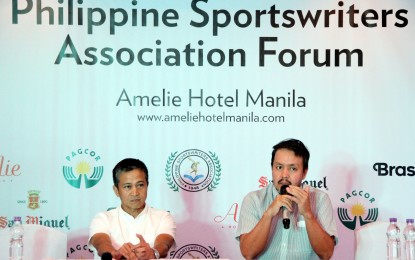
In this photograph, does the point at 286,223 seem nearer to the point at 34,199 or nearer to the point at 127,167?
the point at 127,167

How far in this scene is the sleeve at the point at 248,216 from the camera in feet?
16.6

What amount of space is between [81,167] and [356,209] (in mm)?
2170

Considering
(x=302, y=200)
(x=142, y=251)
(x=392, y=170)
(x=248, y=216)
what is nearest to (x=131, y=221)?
(x=142, y=251)

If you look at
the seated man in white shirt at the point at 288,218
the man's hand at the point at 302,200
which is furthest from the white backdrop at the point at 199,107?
the man's hand at the point at 302,200

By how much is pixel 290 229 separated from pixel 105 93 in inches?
81.8

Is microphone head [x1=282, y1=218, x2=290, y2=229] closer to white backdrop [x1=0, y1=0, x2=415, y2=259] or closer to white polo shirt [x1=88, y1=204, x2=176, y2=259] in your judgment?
white polo shirt [x1=88, y1=204, x2=176, y2=259]

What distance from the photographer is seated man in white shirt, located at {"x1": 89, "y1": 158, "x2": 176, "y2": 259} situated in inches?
201

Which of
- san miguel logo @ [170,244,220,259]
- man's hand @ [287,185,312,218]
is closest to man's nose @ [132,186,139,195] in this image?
man's hand @ [287,185,312,218]

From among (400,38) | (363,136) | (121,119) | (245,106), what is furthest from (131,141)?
(400,38)

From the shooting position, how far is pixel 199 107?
641 cm

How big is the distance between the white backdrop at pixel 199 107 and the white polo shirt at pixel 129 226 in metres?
1.13

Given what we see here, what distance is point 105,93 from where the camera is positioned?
637 cm

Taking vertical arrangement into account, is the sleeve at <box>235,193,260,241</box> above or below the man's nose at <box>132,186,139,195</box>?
below

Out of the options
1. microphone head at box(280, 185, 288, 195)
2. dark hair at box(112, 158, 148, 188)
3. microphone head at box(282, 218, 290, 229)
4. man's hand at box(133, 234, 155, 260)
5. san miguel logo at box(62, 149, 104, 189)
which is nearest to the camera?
man's hand at box(133, 234, 155, 260)
